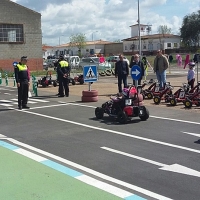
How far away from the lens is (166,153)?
7148mm

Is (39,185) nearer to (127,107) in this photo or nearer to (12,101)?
(127,107)

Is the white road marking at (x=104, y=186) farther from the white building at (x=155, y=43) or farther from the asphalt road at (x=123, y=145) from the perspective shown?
the white building at (x=155, y=43)

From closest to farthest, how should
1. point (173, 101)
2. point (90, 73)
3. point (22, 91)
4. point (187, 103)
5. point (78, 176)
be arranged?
1. point (78, 176)
2. point (187, 103)
3. point (173, 101)
4. point (22, 91)
5. point (90, 73)

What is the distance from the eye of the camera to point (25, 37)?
47094 millimetres

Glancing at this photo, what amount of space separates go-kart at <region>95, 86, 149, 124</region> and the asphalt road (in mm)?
228

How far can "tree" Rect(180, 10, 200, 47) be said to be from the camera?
80319 millimetres

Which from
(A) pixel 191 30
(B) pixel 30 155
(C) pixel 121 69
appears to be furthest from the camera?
(A) pixel 191 30

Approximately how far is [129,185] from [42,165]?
1775mm

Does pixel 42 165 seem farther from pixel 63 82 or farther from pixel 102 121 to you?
pixel 63 82

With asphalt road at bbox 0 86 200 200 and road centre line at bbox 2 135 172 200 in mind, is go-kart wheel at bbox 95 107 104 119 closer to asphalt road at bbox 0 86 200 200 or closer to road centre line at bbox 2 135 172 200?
asphalt road at bbox 0 86 200 200

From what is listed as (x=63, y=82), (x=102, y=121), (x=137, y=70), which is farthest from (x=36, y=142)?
(x=63, y=82)

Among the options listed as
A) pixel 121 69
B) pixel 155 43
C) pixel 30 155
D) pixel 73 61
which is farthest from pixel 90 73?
pixel 155 43

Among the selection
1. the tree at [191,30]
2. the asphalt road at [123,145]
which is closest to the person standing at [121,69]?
the asphalt road at [123,145]

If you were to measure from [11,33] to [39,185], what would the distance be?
4296 cm
